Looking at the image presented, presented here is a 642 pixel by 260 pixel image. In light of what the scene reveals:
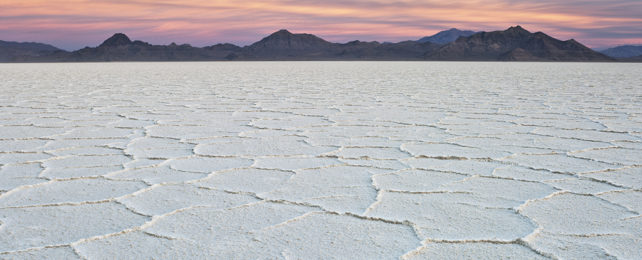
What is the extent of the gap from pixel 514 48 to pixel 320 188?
64.4 meters

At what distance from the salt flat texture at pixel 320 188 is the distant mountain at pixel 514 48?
48.1m

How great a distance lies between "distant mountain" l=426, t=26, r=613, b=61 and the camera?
52.4 meters

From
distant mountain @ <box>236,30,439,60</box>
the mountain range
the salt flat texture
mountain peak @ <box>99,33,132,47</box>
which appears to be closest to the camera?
the salt flat texture

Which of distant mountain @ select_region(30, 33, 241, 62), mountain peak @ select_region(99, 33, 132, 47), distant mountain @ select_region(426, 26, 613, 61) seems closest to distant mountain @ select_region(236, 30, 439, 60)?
distant mountain @ select_region(30, 33, 241, 62)

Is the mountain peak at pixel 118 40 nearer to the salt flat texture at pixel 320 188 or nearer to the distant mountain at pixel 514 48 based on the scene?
the distant mountain at pixel 514 48

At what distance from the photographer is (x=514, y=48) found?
62.5 m

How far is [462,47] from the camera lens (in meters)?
59.5

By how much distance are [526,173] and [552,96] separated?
12.4ft

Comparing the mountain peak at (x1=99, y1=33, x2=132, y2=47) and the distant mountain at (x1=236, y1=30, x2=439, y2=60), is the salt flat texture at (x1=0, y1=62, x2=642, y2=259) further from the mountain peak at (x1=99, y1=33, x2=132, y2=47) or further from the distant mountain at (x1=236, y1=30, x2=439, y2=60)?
the mountain peak at (x1=99, y1=33, x2=132, y2=47)

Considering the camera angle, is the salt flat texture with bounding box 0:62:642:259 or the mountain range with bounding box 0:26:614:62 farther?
the mountain range with bounding box 0:26:614:62

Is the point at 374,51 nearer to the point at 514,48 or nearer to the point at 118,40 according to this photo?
the point at 514,48

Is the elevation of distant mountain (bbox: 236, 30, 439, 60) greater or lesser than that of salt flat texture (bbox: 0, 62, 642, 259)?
lesser

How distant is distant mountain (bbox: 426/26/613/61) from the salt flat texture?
48079 millimetres

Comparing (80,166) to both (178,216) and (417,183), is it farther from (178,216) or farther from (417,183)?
(417,183)
